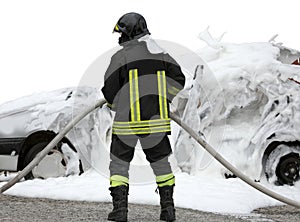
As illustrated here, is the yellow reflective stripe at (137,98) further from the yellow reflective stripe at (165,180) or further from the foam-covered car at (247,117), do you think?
the foam-covered car at (247,117)

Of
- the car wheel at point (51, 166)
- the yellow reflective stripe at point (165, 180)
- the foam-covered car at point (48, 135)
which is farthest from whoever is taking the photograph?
the foam-covered car at point (48, 135)

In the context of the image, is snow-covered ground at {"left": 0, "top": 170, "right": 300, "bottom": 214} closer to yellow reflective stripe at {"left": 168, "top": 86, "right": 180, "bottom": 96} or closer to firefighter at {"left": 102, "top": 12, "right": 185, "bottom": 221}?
firefighter at {"left": 102, "top": 12, "right": 185, "bottom": 221}

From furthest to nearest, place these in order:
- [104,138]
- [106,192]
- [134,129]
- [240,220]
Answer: [104,138] → [106,192] → [240,220] → [134,129]

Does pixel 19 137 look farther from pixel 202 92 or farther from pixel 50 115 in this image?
pixel 202 92

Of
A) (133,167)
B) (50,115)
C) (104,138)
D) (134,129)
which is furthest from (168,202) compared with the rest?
(50,115)

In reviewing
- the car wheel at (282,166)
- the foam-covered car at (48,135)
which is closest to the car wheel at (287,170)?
the car wheel at (282,166)

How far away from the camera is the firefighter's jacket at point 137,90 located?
5422 mm

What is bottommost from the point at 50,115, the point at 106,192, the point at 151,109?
the point at 106,192

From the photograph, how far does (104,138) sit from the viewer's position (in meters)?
8.76

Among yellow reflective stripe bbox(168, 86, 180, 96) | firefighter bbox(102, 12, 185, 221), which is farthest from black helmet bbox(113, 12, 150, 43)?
yellow reflective stripe bbox(168, 86, 180, 96)

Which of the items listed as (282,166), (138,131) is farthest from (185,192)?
(138,131)

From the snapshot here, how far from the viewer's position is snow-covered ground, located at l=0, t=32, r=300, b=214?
8.00m

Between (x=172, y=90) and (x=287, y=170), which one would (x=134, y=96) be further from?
(x=287, y=170)

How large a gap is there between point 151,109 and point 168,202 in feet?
2.98
